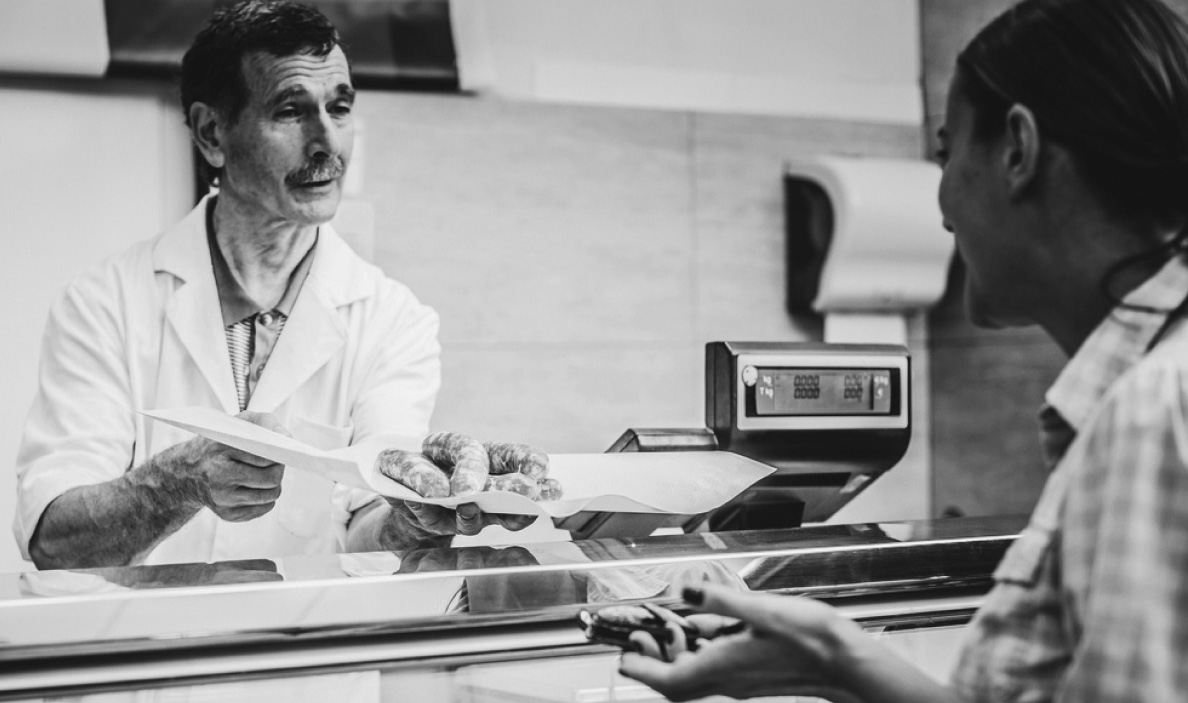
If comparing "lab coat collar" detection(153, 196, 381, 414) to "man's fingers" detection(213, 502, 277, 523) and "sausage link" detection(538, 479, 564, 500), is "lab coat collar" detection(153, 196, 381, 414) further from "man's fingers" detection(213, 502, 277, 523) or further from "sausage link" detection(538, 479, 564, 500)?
"sausage link" detection(538, 479, 564, 500)

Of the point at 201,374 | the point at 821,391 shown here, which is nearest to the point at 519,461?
the point at 821,391

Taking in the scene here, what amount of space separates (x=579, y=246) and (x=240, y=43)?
124 centimetres

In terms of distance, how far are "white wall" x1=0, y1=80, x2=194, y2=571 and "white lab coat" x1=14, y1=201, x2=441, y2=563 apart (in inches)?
32.2

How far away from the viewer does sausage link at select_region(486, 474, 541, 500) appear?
1.13m

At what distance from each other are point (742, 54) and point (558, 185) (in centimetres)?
67

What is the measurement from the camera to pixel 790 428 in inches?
58.3

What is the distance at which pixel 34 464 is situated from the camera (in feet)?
4.97

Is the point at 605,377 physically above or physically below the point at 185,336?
below

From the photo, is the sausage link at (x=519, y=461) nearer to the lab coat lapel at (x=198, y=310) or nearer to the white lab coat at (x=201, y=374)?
the white lab coat at (x=201, y=374)

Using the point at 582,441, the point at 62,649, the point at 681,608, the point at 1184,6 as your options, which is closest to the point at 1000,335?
the point at 1184,6

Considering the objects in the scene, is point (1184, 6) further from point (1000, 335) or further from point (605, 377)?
point (605, 377)

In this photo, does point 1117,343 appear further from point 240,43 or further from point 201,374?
point 240,43

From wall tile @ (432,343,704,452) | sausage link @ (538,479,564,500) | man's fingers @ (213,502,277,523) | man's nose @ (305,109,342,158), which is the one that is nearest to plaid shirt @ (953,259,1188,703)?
sausage link @ (538,479,564,500)

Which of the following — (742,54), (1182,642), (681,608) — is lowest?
(681,608)
